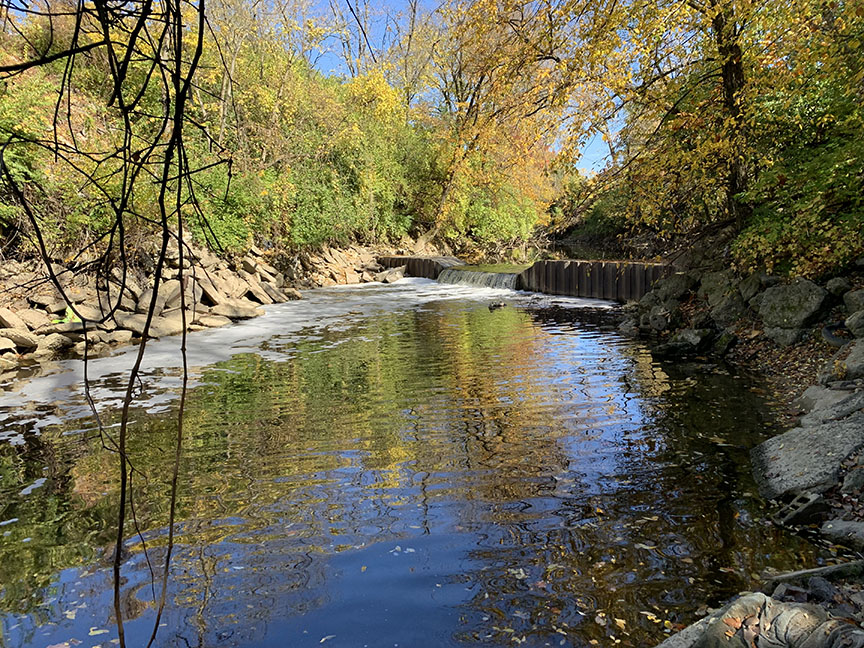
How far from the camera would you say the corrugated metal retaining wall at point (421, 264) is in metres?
28.3

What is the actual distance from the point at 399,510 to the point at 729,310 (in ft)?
27.7

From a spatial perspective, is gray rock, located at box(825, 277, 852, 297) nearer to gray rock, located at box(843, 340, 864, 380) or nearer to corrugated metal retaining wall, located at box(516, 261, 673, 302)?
gray rock, located at box(843, 340, 864, 380)

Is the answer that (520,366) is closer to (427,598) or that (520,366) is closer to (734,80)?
(734,80)

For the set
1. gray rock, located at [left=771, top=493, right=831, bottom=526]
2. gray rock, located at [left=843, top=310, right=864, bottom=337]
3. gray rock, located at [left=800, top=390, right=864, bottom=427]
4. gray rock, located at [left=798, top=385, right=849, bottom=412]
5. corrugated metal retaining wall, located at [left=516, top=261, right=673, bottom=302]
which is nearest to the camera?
gray rock, located at [left=771, top=493, right=831, bottom=526]

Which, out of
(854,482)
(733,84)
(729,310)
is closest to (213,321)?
(729,310)

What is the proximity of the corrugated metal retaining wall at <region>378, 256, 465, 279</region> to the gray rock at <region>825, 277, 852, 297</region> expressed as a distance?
20000 millimetres

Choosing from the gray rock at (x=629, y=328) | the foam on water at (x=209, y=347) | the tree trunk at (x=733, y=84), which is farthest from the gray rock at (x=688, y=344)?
the foam on water at (x=209, y=347)

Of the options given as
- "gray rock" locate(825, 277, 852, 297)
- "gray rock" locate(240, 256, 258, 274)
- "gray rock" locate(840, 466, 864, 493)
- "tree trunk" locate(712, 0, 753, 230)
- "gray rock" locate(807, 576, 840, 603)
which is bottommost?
"gray rock" locate(807, 576, 840, 603)

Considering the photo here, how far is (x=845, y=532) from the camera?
12.5ft

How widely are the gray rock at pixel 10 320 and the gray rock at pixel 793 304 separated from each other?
13.6 metres

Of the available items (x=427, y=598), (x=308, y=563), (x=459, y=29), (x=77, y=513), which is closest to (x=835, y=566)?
(x=427, y=598)

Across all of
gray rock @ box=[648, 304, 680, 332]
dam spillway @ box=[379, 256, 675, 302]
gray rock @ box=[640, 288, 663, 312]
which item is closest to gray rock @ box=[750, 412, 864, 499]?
gray rock @ box=[648, 304, 680, 332]

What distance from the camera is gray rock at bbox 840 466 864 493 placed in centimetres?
421

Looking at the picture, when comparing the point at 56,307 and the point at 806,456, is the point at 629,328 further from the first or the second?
the point at 56,307
